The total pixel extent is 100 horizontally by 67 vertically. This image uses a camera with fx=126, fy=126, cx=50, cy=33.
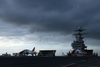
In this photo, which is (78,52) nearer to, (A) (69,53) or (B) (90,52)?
(A) (69,53)

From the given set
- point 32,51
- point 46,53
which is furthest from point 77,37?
point 32,51

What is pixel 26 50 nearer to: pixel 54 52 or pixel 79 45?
pixel 54 52

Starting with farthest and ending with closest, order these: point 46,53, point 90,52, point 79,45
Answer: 1. point 79,45
2. point 90,52
3. point 46,53

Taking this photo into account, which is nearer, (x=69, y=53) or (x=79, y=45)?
(x=69, y=53)

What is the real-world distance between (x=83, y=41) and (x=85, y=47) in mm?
4932

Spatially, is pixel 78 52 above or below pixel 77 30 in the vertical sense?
below

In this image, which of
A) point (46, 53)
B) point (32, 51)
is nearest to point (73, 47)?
point (46, 53)

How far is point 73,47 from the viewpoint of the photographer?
299ft

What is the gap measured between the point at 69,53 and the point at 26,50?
29075 mm

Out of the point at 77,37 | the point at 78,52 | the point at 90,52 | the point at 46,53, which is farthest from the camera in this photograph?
the point at 77,37

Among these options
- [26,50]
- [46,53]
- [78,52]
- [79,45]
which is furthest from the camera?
[79,45]

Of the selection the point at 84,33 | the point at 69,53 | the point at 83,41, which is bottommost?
the point at 69,53

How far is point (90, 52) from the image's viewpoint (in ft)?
276

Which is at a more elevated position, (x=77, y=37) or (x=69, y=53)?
(x=77, y=37)
